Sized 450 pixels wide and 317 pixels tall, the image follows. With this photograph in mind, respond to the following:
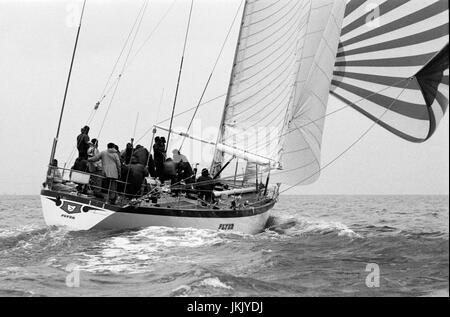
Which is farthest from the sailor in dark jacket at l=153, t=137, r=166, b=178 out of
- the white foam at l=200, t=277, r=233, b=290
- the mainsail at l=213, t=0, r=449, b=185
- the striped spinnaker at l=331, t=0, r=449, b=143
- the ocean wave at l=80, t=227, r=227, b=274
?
the white foam at l=200, t=277, r=233, b=290

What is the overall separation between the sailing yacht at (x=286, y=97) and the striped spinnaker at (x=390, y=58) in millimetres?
27

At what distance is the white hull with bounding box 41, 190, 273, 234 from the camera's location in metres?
13.2

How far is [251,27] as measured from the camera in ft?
55.3

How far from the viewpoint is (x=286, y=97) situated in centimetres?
1648

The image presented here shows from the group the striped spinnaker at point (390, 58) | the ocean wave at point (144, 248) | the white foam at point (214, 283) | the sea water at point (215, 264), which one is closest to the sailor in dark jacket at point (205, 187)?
the sea water at point (215, 264)

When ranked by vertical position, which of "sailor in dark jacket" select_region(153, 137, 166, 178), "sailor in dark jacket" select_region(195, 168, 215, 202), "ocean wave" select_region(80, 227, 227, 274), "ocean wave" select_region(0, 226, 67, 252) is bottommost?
"ocean wave" select_region(0, 226, 67, 252)

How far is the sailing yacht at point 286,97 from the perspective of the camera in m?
13.6

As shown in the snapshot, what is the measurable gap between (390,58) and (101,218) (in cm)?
779

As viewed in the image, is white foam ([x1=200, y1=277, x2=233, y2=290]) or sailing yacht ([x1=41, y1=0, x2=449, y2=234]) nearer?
white foam ([x1=200, y1=277, x2=233, y2=290])

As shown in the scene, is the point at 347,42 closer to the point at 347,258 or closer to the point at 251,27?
the point at 251,27

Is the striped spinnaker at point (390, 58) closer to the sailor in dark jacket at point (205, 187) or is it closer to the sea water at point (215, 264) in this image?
the sea water at point (215, 264)

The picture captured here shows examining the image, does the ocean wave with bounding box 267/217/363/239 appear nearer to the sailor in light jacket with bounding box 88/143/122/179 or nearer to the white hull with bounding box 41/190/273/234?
the white hull with bounding box 41/190/273/234

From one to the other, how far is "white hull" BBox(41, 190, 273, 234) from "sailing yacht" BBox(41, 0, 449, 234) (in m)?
0.02
